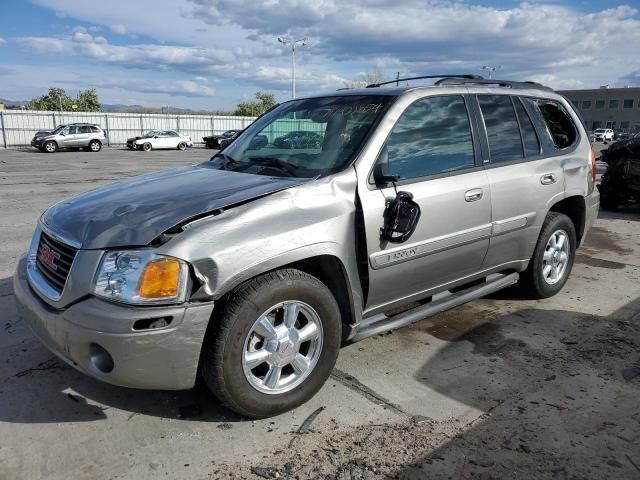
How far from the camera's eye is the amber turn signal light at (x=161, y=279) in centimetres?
247

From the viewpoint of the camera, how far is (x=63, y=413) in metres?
2.96

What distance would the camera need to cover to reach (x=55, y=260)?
2.83 m

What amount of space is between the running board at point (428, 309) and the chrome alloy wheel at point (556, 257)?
1.43 feet

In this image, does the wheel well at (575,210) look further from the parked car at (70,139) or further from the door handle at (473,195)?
the parked car at (70,139)

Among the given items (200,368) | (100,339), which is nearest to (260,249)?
(200,368)

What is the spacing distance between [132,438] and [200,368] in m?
0.52

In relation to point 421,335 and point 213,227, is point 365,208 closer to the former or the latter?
point 213,227

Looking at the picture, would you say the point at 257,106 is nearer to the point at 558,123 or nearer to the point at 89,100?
the point at 89,100

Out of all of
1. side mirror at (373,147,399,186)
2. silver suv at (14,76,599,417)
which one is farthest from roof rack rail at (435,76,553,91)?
side mirror at (373,147,399,186)

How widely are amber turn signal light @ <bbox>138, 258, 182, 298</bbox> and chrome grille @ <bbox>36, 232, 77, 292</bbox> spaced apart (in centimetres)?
50

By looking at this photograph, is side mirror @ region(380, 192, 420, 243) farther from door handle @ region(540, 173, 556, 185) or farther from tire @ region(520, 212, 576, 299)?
tire @ region(520, 212, 576, 299)

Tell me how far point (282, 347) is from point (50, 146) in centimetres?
3248

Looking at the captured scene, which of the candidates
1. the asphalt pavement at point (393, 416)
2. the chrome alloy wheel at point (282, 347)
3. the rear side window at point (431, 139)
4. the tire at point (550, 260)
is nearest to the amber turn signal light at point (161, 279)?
the chrome alloy wheel at point (282, 347)

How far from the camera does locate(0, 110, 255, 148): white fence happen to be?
36.1 meters
